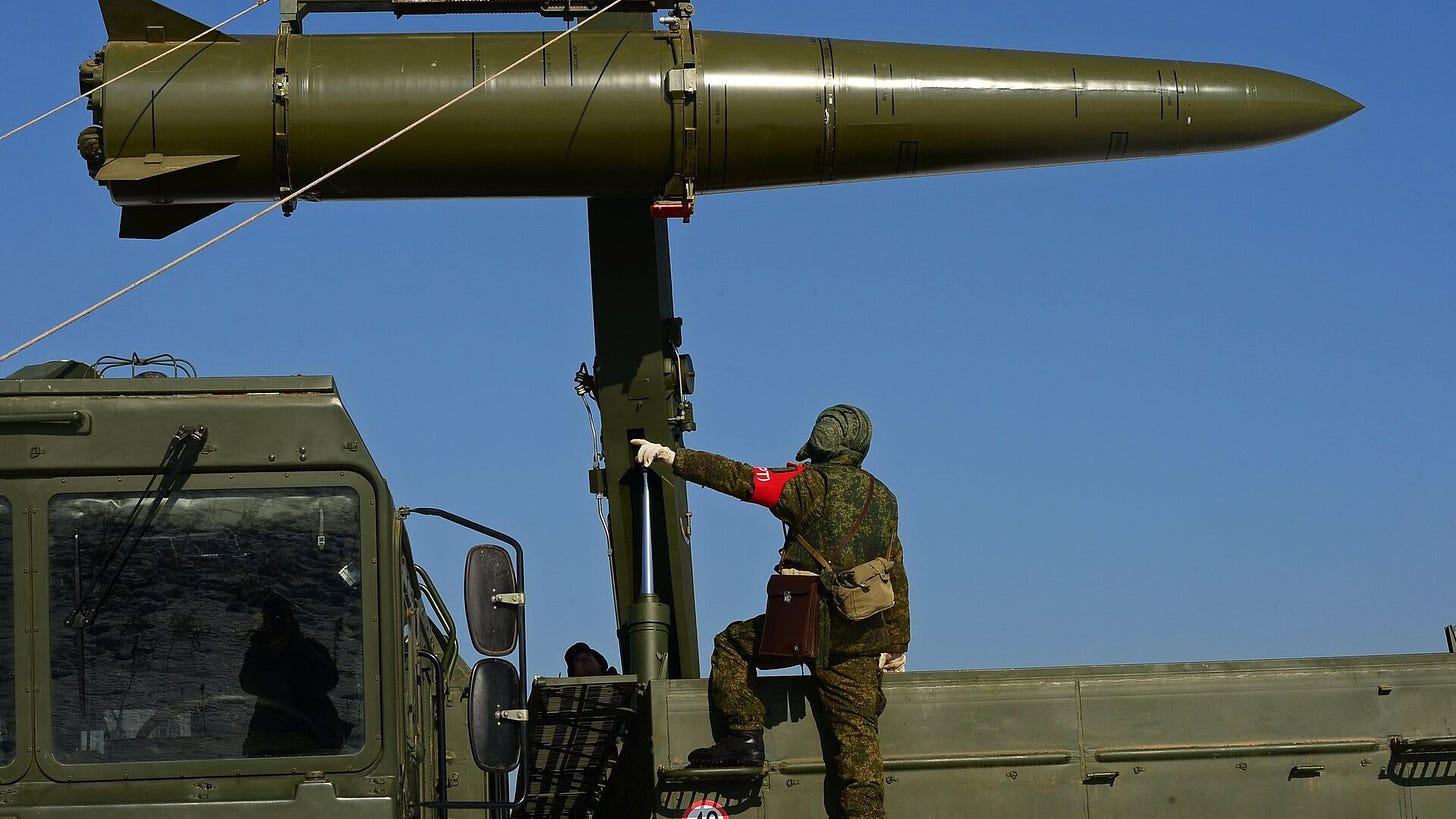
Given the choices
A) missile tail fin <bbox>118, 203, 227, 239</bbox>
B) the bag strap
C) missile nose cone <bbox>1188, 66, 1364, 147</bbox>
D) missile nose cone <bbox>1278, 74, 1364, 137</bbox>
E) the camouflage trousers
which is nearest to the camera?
the camouflage trousers

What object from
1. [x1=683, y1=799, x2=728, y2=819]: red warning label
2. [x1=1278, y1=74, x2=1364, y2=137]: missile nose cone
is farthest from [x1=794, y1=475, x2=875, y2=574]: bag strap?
[x1=1278, y1=74, x2=1364, y2=137]: missile nose cone

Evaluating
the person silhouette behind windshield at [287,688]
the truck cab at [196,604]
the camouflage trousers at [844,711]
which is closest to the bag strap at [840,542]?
the camouflage trousers at [844,711]

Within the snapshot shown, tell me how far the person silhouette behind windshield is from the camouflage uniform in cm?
148

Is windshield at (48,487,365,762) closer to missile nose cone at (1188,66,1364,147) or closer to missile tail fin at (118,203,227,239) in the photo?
missile tail fin at (118,203,227,239)

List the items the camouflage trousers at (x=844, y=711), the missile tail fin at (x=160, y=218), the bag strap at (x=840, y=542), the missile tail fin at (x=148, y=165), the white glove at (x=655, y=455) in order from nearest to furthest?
the camouflage trousers at (x=844, y=711) → the bag strap at (x=840, y=542) → the white glove at (x=655, y=455) → the missile tail fin at (x=148, y=165) → the missile tail fin at (x=160, y=218)

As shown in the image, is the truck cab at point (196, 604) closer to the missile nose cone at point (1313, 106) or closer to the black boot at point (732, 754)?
the black boot at point (732, 754)

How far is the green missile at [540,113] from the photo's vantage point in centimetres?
770

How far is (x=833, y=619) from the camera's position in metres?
6.41

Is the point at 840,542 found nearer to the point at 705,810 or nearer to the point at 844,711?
the point at 844,711

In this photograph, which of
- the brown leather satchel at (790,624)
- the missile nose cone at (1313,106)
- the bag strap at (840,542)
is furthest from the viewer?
the missile nose cone at (1313,106)

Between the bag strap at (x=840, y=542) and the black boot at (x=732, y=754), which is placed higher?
the bag strap at (x=840, y=542)

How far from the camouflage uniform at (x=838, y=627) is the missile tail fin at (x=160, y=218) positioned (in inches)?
113

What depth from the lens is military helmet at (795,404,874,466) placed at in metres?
6.67

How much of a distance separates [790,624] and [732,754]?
51 centimetres
